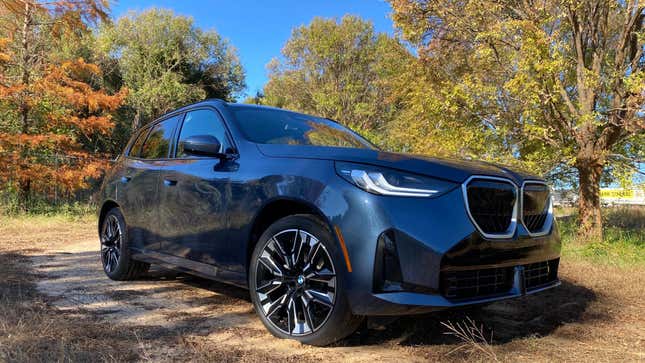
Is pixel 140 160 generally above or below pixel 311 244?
above

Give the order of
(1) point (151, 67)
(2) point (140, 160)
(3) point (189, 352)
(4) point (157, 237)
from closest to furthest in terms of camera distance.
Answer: (3) point (189, 352), (4) point (157, 237), (2) point (140, 160), (1) point (151, 67)

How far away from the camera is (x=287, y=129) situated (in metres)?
4.02

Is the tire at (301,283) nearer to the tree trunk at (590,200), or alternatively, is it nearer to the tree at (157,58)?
the tree trunk at (590,200)

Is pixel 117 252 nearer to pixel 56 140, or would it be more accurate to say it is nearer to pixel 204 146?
pixel 204 146

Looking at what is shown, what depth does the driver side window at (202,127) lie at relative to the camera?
12.9 feet

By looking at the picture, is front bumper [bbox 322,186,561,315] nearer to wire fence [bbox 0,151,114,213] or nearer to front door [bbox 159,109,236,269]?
front door [bbox 159,109,236,269]

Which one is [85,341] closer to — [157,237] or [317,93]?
[157,237]

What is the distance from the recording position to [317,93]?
27.1 meters

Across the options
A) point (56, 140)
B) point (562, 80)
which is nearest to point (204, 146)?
point (562, 80)

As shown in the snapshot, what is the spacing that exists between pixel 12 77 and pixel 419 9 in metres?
10.2

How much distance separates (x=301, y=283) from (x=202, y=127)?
1.91 metres

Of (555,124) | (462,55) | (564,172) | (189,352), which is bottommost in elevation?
(189,352)

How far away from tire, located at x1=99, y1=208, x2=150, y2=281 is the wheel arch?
212 centimetres

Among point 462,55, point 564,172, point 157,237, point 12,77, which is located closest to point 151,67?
point 12,77
